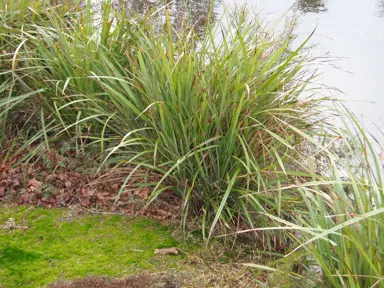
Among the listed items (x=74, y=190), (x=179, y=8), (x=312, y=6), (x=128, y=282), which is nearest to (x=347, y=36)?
(x=312, y=6)

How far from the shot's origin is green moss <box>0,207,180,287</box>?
3039 millimetres

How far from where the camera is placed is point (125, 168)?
3.65 metres

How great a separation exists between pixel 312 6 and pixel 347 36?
4.99 ft

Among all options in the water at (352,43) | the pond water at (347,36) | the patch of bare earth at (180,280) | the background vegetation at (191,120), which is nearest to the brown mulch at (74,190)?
the background vegetation at (191,120)

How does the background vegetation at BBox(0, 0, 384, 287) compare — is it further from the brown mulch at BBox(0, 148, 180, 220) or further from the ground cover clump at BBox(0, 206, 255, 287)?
the ground cover clump at BBox(0, 206, 255, 287)

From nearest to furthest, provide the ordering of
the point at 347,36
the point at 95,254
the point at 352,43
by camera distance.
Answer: the point at 95,254 < the point at 352,43 < the point at 347,36

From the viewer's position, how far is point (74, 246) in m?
3.28

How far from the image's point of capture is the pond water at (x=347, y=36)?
6.40 meters

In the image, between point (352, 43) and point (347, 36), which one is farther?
point (347, 36)

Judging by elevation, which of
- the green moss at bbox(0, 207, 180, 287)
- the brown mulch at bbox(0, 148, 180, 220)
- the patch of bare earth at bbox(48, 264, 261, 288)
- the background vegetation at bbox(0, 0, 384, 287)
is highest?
the background vegetation at bbox(0, 0, 384, 287)

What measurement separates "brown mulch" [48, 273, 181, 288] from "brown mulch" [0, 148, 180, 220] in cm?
65

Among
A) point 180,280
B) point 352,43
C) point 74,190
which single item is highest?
point 352,43

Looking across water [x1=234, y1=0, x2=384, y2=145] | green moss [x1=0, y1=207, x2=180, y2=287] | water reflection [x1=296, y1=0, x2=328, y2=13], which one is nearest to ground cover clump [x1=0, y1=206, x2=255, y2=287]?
green moss [x1=0, y1=207, x2=180, y2=287]

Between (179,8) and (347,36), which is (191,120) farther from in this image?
(347,36)
